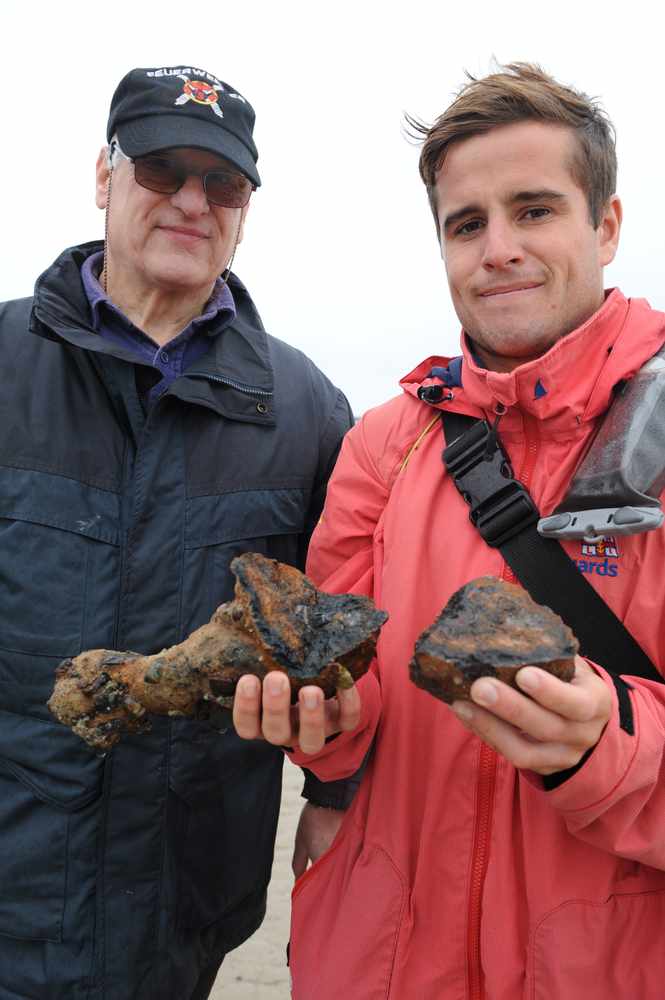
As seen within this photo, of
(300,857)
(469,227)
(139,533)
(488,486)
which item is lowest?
(300,857)

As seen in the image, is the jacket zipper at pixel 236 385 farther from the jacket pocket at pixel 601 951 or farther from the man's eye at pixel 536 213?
the jacket pocket at pixel 601 951

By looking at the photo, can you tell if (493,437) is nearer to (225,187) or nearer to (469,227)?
(469,227)

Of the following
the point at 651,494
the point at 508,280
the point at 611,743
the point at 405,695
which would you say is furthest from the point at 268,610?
the point at 508,280

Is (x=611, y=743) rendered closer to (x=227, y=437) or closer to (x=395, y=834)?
(x=395, y=834)

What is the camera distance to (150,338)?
Result: 3.06 m

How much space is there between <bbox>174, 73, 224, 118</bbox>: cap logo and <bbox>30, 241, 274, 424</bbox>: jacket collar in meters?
0.76

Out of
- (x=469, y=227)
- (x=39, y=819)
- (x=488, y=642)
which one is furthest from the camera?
(x=39, y=819)

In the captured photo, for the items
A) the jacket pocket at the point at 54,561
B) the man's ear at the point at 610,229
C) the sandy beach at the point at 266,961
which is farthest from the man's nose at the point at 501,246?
the sandy beach at the point at 266,961

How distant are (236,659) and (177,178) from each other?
6.56 feet

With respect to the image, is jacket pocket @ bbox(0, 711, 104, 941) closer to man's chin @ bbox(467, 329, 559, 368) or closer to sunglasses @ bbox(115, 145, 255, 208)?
man's chin @ bbox(467, 329, 559, 368)

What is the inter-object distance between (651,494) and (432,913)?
52.2 inches

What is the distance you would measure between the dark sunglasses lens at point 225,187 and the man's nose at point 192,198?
0.03 metres

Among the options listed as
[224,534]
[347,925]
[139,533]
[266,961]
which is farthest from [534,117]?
[266,961]

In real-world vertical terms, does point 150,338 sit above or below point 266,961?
above
